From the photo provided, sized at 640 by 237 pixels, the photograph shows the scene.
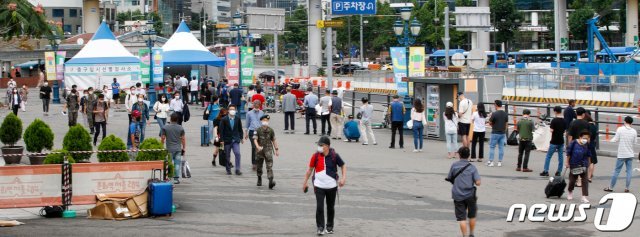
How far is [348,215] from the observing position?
17000mm

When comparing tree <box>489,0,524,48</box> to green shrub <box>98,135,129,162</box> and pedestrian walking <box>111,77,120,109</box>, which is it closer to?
pedestrian walking <box>111,77,120,109</box>

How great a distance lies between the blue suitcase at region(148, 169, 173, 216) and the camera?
1635 centimetres

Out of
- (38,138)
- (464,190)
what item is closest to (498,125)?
(464,190)

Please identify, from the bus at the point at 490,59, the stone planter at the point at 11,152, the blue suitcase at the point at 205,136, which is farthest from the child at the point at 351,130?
the bus at the point at 490,59

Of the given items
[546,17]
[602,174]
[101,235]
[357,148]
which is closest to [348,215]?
[101,235]

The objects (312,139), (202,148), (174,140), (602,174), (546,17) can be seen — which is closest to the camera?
(174,140)

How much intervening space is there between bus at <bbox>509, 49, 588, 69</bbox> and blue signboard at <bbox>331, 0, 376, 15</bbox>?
1819 inches

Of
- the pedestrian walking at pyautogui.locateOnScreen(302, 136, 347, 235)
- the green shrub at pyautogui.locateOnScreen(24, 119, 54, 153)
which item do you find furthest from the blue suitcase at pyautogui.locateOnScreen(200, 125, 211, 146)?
the pedestrian walking at pyautogui.locateOnScreen(302, 136, 347, 235)

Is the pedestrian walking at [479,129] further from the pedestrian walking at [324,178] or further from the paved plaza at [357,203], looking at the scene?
the pedestrian walking at [324,178]

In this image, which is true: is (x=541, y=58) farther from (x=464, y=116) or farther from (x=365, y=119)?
(x=464, y=116)

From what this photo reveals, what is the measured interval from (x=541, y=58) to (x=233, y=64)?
168 ft

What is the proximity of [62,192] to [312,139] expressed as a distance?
16.0 m

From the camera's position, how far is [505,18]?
9862 cm

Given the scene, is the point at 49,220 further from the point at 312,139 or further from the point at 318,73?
the point at 318,73
